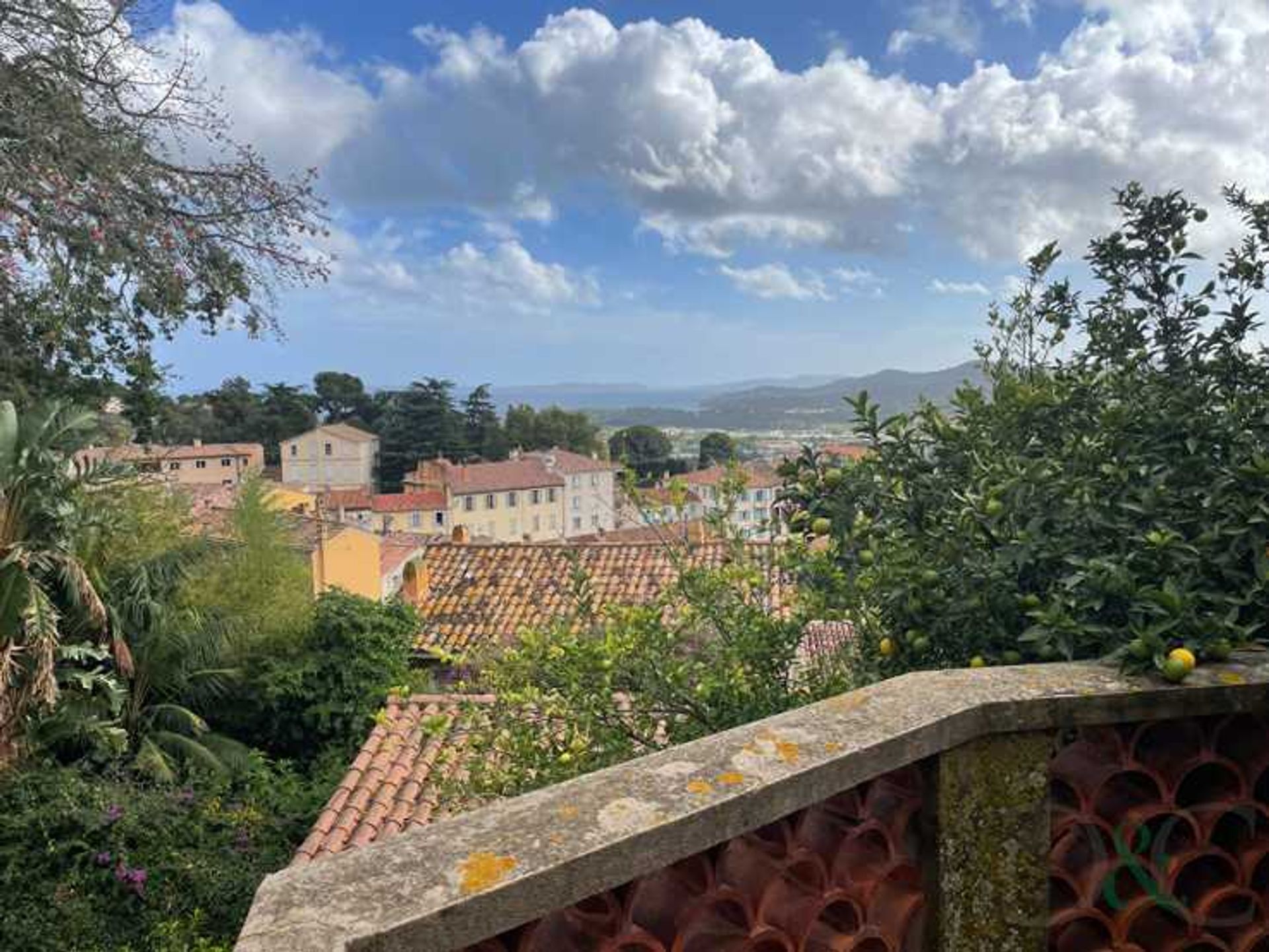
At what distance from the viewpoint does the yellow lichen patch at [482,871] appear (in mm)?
1172

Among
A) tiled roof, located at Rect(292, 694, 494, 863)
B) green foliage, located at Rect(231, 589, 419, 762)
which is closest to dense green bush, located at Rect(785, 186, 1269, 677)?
tiled roof, located at Rect(292, 694, 494, 863)

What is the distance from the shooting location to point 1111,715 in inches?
63.2

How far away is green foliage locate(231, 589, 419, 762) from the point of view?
13039 millimetres

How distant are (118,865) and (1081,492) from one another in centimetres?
975

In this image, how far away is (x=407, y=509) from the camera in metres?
45.8

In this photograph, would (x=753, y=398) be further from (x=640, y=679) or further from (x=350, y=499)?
(x=640, y=679)

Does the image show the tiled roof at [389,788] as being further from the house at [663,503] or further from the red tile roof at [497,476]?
the red tile roof at [497,476]

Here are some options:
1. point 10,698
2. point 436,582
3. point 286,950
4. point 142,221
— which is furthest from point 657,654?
point 436,582

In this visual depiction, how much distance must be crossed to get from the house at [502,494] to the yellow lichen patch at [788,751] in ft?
159

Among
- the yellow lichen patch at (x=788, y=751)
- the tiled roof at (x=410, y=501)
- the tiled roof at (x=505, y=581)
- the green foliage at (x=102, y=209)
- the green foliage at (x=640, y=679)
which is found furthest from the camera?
the tiled roof at (x=410, y=501)

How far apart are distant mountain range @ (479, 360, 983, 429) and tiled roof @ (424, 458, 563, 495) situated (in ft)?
47.5

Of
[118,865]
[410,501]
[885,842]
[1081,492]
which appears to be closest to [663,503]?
[1081,492]

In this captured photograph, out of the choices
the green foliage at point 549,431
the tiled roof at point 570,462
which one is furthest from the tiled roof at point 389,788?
the green foliage at point 549,431

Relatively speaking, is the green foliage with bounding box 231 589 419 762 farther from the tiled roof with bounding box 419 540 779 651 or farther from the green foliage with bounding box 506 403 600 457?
the green foliage with bounding box 506 403 600 457
